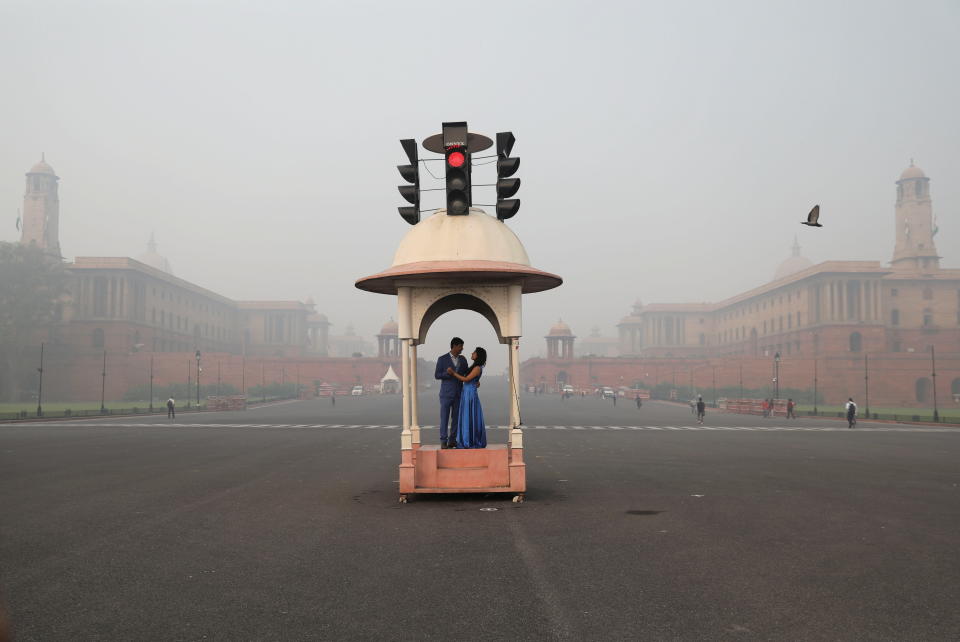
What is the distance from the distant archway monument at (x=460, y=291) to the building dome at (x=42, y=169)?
90.6 metres

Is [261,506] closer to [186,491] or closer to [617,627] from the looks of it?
[186,491]

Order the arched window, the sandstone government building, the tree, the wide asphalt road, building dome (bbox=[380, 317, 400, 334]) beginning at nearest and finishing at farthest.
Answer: the wide asphalt road
the tree
the sandstone government building
the arched window
building dome (bbox=[380, 317, 400, 334])

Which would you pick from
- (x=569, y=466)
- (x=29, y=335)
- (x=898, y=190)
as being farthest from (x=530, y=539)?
(x=898, y=190)

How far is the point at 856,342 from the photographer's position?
266ft

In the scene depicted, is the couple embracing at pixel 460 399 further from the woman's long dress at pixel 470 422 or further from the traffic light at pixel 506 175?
the traffic light at pixel 506 175

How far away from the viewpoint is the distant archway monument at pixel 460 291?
10500mm

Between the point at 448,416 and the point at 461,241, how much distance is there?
281 centimetres

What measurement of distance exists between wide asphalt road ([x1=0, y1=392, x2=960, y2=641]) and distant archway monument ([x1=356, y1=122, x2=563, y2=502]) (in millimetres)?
390

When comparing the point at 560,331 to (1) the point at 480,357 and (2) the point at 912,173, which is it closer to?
(2) the point at 912,173

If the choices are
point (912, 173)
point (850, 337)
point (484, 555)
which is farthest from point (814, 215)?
point (912, 173)

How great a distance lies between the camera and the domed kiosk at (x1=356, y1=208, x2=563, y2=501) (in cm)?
1050

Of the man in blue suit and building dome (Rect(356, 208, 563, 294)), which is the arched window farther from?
the man in blue suit

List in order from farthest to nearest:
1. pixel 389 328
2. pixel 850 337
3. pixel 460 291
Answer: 1. pixel 389 328
2. pixel 850 337
3. pixel 460 291

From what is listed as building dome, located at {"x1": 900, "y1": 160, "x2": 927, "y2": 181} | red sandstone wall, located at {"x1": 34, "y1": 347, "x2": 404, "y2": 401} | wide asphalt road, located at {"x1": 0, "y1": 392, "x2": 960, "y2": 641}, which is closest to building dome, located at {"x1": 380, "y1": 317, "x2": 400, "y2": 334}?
red sandstone wall, located at {"x1": 34, "y1": 347, "x2": 404, "y2": 401}
